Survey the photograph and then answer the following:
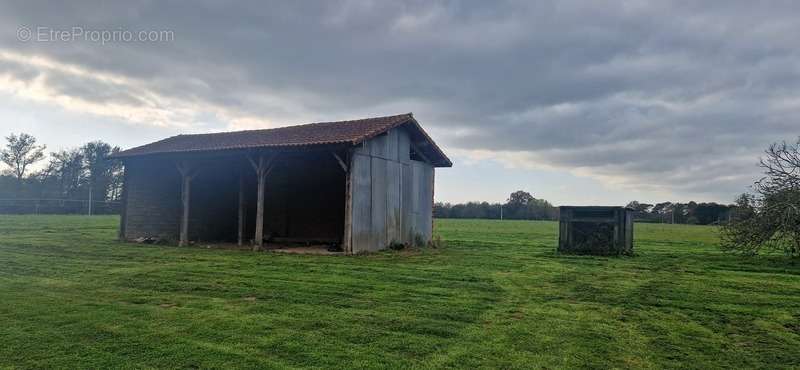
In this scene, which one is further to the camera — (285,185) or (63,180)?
(63,180)

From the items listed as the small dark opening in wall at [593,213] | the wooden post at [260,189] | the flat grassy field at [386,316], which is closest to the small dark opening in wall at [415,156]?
the wooden post at [260,189]

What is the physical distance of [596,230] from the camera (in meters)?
14.6

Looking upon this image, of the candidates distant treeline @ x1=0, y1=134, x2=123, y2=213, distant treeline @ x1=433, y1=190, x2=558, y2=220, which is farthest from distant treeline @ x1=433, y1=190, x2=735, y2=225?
distant treeline @ x1=0, y1=134, x2=123, y2=213

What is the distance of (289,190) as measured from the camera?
60.8 ft

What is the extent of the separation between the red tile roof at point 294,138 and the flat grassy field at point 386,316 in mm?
4467

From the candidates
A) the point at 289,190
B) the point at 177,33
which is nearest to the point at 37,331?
the point at 177,33

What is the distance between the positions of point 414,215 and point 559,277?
8011mm

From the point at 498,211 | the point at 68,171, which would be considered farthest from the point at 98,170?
the point at 498,211

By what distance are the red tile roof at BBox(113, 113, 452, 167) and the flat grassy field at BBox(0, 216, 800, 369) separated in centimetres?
447

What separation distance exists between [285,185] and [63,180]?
62.8 m

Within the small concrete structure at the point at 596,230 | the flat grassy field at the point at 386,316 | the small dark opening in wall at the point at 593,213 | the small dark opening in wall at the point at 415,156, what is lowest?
the flat grassy field at the point at 386,316

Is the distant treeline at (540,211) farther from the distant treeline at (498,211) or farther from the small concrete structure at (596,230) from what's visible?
the small concrete structure at (596,230)

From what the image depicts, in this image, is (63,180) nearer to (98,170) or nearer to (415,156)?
(98,170)

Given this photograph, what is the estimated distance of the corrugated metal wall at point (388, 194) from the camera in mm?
13797
